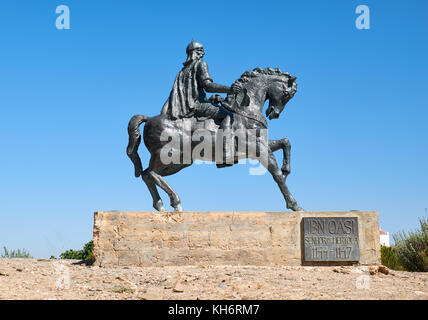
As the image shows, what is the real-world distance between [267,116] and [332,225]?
2.73 meters

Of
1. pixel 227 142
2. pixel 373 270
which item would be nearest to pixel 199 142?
pixel 227 142

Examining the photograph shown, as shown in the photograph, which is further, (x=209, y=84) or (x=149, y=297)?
(x=209, y=84)

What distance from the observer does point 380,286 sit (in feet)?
23.4

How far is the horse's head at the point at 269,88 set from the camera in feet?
31.1

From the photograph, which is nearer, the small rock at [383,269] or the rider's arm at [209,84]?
the small rock at [383,269]

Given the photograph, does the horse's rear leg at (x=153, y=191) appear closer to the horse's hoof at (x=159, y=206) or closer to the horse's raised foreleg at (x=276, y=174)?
the horse's hoof at (x=159, y=206)

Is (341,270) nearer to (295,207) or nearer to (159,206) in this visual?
(295,207)

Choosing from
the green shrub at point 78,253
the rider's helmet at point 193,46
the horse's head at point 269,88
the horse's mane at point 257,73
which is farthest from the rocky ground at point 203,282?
the green shrub at point 78,253

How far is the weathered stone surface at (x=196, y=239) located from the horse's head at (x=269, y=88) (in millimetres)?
2392

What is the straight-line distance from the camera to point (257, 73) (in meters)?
9.70

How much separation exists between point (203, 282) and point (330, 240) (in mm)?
2671

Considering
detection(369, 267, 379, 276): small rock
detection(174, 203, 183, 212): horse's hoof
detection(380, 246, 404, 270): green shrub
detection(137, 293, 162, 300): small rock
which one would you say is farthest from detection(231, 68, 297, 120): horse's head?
detection(380, 246, 404, 270): green shrub
